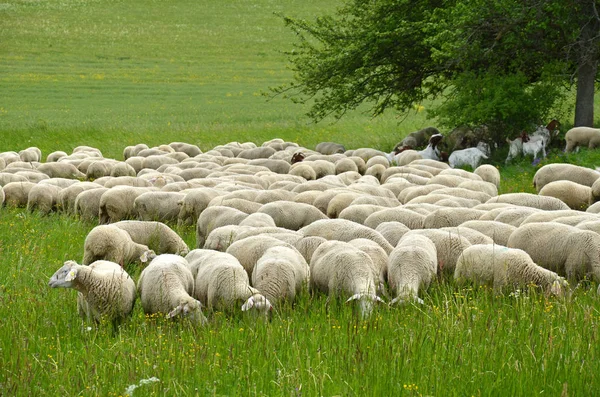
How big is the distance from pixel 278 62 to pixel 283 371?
200 feet

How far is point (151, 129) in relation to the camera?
31.5 meters

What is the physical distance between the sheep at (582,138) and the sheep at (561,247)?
34.2 feet

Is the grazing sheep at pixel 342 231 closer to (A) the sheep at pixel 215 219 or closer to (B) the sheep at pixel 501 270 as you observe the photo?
(B) the sheep at pixel 501 270

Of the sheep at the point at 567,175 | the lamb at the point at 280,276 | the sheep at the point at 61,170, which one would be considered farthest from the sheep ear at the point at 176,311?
the sheep at the point at 61,170

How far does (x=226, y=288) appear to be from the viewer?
25.3 ft

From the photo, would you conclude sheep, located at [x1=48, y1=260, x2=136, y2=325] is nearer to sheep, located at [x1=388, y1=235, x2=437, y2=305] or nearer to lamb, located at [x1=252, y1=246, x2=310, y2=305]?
lamb, located at [x1=252, y1=246, x2=310, y2=305]

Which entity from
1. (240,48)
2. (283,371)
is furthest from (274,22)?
(283,371)

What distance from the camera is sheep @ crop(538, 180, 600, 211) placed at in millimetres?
13203

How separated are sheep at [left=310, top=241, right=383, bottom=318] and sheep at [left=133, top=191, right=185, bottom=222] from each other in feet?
16.9

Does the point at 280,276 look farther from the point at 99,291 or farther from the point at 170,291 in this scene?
the point at 99,291

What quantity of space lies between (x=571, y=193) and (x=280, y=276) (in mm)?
7122

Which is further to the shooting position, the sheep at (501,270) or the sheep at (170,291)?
the sheep at (501,270)

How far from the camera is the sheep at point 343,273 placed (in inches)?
312

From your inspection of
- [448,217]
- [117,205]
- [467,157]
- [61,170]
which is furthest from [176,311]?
[467,157]
